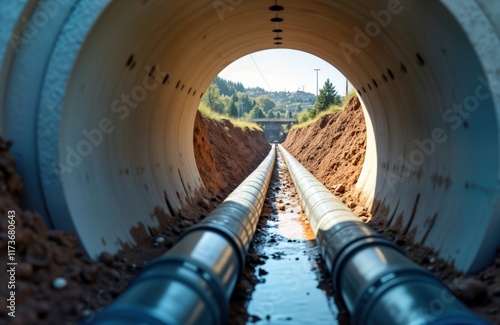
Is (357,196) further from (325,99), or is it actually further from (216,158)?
(325,99)

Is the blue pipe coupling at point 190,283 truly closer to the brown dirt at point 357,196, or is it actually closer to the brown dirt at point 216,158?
the brown dirt at point 357,196

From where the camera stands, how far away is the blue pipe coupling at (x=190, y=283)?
359cm

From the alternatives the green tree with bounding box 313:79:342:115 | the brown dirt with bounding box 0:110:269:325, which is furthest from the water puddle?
the green tree with bounding box 313:79:342:115

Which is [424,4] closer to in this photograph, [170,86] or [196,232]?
[196,232]

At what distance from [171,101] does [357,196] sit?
5.34 metres

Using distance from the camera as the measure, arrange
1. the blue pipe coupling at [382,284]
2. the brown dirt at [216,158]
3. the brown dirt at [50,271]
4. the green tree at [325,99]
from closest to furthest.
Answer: the blue pipe coupling at [382,284] < the brown dirt at [50,271] < the brown dirt at [216,158] < the green tree at [325,99]

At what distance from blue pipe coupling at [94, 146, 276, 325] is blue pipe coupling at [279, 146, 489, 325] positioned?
1264mm

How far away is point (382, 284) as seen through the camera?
445 cm

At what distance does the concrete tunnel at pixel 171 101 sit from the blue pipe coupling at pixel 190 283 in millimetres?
1227

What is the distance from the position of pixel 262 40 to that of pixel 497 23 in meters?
8.40

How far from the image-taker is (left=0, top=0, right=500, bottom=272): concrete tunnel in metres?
5.32

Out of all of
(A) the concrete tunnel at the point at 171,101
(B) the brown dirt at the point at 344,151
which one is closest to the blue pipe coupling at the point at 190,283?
(A) the concrete tunnel at the point at 171,101

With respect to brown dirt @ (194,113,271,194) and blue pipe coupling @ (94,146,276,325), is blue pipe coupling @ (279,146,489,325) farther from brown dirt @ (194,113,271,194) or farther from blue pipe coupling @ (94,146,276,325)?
brown dirt @ (194,113,271,194)

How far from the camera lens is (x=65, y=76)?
17.2 feet
